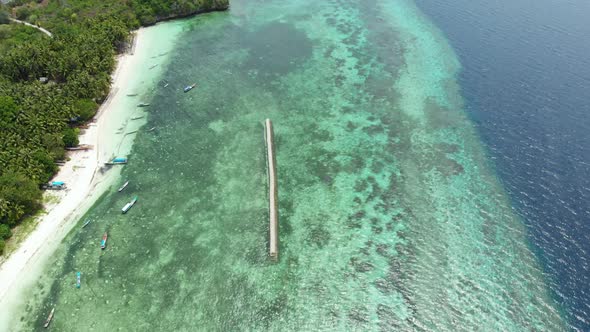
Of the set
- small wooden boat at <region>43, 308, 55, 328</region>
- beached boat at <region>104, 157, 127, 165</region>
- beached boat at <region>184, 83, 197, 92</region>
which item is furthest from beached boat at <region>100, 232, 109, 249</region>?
beached boat at <region>184, 83, 197, 92</region>

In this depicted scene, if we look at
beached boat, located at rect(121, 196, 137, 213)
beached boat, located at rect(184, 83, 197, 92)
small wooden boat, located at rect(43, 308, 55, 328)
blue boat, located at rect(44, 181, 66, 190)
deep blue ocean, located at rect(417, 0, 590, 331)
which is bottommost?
small wooden boat, located at rect(43, 308, 55, 328)

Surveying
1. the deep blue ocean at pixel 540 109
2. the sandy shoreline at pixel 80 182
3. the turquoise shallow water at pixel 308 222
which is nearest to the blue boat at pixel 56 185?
the sandy shoreline at pixel 80 182

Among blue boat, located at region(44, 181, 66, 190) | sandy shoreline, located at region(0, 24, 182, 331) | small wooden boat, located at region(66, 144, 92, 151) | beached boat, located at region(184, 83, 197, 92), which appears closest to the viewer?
sandy shoreline, located at region(0, 24, 182, 331)

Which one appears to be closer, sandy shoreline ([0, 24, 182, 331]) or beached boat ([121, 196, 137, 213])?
sandy shoreline ([0, 24, 182, 331])

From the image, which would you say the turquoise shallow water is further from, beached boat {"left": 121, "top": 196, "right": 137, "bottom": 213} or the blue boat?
the blue boat

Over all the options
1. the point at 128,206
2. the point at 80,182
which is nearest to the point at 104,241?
the point at 128,206

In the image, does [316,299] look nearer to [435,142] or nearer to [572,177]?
[435,142]
